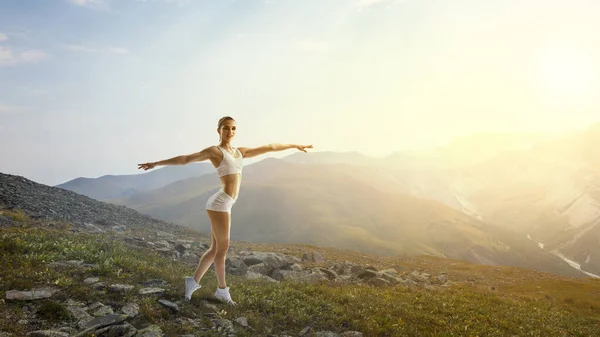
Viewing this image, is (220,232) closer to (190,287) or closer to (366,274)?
(190,287)

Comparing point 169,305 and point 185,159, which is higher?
point 185,159

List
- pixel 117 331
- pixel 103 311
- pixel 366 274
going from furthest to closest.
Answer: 1. pixel 366 274
2. pixel 103 311
3. pixel 117 331

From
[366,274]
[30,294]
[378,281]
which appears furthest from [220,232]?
[366,274]

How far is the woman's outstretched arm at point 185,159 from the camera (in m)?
8.80

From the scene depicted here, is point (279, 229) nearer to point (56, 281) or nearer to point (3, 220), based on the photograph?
point (3, 220)

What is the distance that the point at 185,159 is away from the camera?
8852mm

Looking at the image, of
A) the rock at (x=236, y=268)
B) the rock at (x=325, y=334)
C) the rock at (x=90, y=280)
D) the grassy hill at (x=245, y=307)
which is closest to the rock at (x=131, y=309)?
the grassy hill at (x=245, y=307)

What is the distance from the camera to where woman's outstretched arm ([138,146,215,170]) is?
880cm

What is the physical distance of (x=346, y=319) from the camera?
441 inches

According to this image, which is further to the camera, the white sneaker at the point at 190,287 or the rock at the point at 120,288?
the white sneaker at the point at 190,287

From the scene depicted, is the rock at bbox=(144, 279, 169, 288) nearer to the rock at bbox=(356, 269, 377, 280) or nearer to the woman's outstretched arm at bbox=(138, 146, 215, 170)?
the woman's outstretched arm at bbox=(138, 146, 215, 170)

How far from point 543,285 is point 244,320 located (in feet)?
111

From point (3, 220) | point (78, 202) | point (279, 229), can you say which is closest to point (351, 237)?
point (279, 229)

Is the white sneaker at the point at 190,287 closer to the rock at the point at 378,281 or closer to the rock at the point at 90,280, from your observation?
the rock at the point at 90,280
